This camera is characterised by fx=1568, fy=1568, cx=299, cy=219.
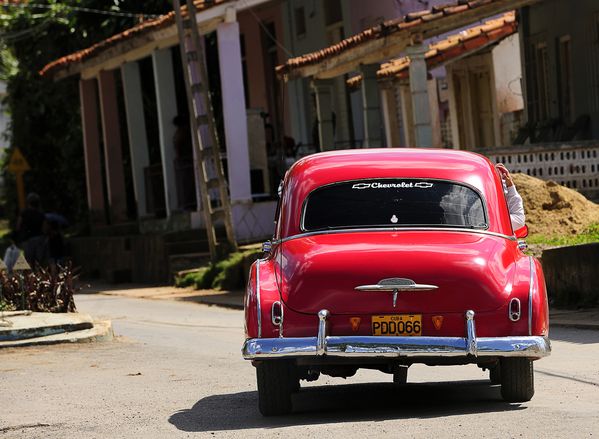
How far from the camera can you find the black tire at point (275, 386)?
10.4 m

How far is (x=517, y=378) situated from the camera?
10484 millimetres

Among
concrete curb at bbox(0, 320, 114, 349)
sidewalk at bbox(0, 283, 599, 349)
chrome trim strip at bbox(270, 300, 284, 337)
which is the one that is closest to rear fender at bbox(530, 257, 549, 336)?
chrome trim strip at bbox(270, 300, 284, 337)

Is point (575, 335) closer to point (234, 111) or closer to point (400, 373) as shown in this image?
point (400, 373)

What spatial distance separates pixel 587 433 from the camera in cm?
878

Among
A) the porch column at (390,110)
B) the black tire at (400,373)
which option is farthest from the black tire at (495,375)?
the porch column at (390,110)

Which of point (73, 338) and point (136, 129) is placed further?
point (136, 129)

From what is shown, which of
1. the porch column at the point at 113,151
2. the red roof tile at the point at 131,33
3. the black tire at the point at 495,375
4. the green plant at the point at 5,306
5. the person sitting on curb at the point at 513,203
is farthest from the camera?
the porch column at the point at 113,151

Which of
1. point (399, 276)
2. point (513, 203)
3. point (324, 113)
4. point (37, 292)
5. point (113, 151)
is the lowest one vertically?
point (37, 292)

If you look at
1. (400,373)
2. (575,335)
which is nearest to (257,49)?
(575,335)

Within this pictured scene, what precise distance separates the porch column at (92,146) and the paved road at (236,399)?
19.4 m

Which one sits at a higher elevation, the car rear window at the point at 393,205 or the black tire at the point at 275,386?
the car rear window at the point at 393,205

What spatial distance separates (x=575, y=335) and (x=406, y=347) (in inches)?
238

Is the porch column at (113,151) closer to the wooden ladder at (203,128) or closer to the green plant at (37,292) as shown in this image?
the wooden ladder at (203,128)

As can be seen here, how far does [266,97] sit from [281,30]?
5.99 feet
